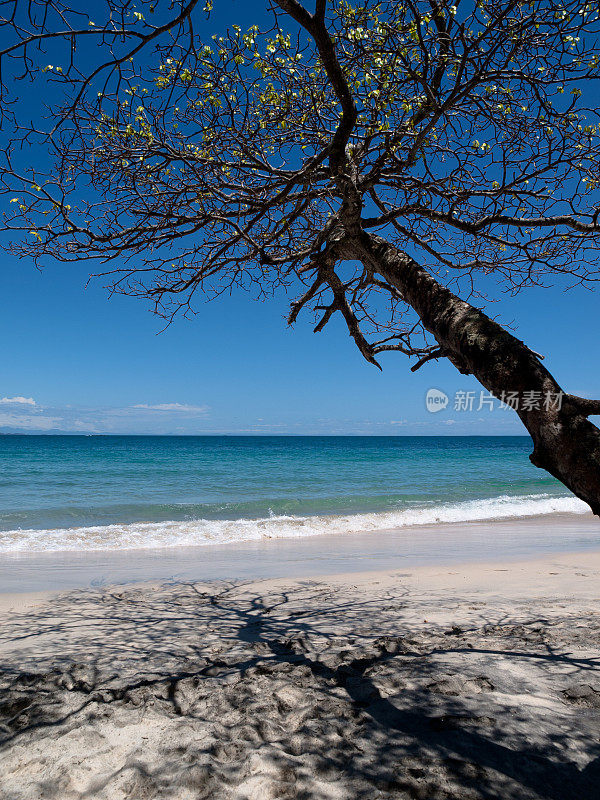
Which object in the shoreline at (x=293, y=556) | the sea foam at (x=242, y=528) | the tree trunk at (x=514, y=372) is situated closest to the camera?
the tree trunk at (x=514, y=372)

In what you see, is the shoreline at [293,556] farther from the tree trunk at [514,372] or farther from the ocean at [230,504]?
the tree trunk at [514,372]

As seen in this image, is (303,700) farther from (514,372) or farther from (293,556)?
(293,556)

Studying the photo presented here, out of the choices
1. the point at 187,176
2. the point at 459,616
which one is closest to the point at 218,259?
the point at 187,176

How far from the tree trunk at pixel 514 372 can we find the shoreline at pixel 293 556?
5656 mm

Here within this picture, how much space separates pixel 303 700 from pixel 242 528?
32.5 feet

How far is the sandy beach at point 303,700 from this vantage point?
90.2 inches

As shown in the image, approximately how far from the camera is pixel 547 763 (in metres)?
2.37

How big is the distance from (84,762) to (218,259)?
11.0 ft

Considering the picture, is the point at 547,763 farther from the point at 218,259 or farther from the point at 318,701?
the point at 218,259

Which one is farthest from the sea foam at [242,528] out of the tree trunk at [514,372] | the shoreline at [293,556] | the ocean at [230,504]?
the tree trunk at [514,372]

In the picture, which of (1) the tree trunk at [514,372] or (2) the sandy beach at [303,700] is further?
(2) the sandy beach at [303,700]

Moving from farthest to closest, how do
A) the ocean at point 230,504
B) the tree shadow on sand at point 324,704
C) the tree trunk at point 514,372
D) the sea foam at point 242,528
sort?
the ocean at point 230,504 → the sea foam at point 242,528 → the tree shadow on sand at point 324,704 → the tree trunk at point 514,372

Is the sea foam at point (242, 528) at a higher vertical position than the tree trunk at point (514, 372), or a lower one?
lower

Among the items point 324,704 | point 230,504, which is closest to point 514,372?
point 324,704
